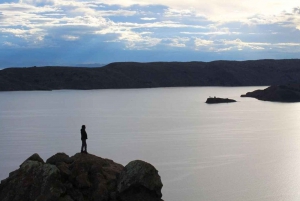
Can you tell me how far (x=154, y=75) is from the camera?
15312cm

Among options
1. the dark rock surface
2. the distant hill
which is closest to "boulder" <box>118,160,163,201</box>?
the dark rock surface

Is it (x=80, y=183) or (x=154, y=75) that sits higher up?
(x=154, y=75)

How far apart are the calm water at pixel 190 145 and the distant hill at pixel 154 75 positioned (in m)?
74.4

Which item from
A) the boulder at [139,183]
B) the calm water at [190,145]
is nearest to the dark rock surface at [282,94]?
the calm water at [190,145]

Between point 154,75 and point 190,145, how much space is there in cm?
11968

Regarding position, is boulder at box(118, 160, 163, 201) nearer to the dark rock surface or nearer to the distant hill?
the dark rock surface

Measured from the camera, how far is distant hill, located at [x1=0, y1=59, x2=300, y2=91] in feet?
442

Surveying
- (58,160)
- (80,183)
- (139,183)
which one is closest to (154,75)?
(58,160)

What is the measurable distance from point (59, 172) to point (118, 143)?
56.3 feet

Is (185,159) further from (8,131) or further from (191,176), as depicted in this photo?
(8,131)

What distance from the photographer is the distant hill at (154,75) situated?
442ft

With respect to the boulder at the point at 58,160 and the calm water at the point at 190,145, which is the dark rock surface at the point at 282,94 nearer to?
the calm water at the point at 190,145

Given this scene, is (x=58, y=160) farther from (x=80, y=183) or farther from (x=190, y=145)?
(x=190, y=145)

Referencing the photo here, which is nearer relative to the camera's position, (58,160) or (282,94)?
(58,160)
